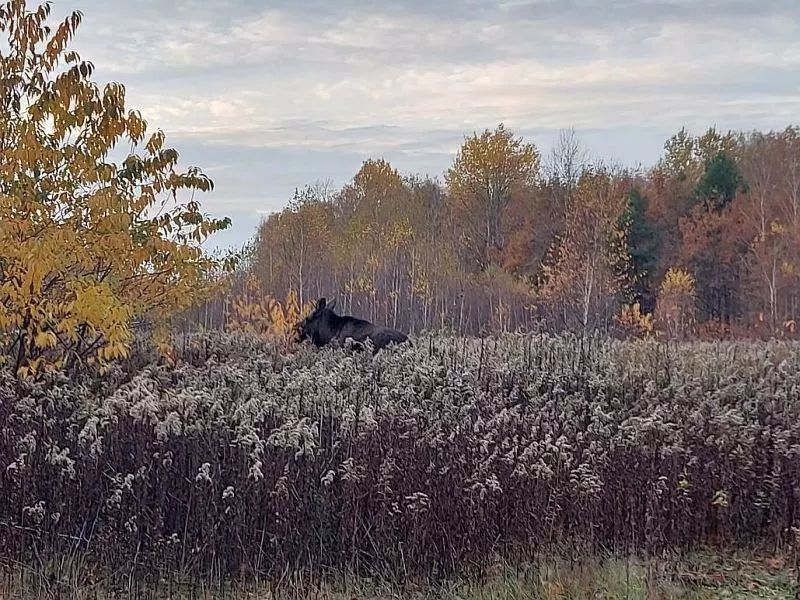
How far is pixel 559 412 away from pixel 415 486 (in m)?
1.84

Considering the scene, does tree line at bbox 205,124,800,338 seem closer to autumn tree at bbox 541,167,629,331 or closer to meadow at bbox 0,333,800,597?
autumn tree at bbox 541,167,629,331

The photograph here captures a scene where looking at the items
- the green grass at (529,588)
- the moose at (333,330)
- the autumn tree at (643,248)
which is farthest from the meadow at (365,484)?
the autumn tree at (643,248)

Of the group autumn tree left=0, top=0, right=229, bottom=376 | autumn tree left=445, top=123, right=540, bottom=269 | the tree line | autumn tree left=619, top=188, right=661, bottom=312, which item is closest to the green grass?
autumn tree left=0, top=0, right=229, bottom=376

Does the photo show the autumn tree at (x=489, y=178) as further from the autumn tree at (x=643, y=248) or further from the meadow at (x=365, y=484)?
the meadow at (x=365, y=484)

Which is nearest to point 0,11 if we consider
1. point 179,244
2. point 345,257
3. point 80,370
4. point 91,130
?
point 91,130

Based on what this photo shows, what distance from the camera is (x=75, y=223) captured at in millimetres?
8867

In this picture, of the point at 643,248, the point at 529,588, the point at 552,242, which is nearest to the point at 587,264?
the point at 552,242

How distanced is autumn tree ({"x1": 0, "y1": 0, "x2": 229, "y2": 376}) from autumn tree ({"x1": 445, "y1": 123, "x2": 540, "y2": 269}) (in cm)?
3893

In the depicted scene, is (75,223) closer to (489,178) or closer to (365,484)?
(365,484)

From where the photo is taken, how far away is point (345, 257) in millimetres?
38312

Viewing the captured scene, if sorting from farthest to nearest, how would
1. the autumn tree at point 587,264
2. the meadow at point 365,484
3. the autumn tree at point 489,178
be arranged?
the autumn tree at point 489,178 < the autumn tree at point 587,264 < the meadow at point 365,484

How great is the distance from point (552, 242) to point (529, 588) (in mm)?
31761

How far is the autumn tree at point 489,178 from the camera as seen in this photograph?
48594 mm

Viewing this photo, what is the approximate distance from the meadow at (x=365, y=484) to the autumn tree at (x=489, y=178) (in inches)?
1610
